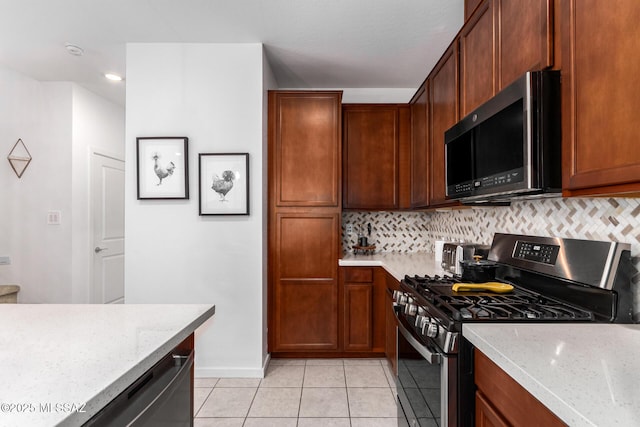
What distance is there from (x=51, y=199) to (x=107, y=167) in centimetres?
73

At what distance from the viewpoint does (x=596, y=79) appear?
3.12 ft

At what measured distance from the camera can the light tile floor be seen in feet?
6.78

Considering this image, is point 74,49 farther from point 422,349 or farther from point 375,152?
point 422,349

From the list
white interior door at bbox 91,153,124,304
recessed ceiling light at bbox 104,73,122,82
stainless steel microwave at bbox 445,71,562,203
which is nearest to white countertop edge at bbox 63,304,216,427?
stainless steel microwave at bbox 445,71,562,203

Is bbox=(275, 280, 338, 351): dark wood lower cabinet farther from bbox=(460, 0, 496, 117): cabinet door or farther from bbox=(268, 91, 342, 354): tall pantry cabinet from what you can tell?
bbox=(460, 0, 496, 117): cabinet door

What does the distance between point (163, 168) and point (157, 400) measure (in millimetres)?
2196

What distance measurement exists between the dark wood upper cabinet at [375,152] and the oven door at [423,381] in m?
1.59

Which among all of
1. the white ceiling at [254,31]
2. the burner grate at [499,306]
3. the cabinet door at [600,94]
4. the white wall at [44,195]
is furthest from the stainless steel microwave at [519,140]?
the white wall at [44,195]

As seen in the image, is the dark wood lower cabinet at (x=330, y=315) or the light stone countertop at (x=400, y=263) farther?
the dark wood lower cabinet at (x=330, y=315)

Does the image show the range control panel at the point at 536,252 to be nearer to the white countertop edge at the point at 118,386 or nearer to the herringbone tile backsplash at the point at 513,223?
the herringbone tile backsplash at the point at 513,223

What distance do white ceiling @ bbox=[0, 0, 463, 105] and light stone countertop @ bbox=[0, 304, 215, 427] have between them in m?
2.00

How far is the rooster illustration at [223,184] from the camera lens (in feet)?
8.74

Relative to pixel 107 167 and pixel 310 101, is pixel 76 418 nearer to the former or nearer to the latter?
pixel 310 101

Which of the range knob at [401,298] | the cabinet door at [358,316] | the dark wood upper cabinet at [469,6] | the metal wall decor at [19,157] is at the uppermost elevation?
the dark wood upper cabinet at [469,6]
